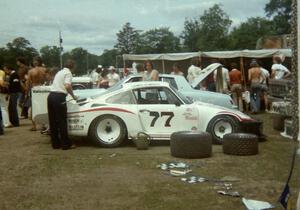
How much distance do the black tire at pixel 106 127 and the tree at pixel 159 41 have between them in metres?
94.3

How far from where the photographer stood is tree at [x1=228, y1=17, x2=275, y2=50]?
90.4 m

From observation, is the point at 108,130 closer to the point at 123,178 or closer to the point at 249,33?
the point at 123,178

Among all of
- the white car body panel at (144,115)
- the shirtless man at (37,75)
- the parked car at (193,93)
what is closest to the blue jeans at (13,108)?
the shirtless man at (37,75)

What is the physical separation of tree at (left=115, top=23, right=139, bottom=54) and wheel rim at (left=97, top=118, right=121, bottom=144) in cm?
11132

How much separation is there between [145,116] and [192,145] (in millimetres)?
1706

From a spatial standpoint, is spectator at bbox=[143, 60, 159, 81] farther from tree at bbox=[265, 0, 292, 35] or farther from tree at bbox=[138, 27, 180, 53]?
tree at bbox=[138, 27, 180, 53]

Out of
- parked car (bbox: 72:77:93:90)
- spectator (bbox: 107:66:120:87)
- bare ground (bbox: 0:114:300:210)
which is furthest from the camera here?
parked car (bbox: 72:77:93:90)

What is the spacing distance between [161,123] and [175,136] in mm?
1264

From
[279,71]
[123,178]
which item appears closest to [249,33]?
[279,71]

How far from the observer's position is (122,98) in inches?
408

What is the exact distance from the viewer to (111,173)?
765 centimetres

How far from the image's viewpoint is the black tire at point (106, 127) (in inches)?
398

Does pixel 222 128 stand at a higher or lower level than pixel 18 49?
lower

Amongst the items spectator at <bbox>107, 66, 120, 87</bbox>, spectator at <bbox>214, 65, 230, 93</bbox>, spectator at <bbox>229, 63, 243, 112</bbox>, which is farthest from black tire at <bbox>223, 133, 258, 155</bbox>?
spectator at <bbox>107, 66, 120, 87</bbox>
